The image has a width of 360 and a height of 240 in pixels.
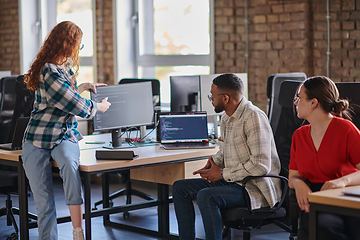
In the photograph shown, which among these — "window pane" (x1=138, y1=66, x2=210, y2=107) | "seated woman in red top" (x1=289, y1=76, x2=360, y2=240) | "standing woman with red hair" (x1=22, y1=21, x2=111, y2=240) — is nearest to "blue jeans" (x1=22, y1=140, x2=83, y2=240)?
"standing woman with red hair" (x1=22, y1=21, x2=111, y2=240)

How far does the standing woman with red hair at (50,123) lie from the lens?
2576 millimetres

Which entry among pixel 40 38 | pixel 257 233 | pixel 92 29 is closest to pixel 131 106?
pixel 257 233

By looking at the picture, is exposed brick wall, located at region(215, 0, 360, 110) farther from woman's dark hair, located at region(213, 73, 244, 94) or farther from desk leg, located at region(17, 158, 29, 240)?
desk leg, located at region(17, 158, 29, 240)

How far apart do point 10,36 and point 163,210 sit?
183 inches

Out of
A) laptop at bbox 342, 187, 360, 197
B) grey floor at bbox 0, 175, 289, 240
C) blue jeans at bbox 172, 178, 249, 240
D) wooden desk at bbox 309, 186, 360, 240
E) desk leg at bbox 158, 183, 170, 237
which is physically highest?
laptop at bbox 342, 187, 360, 197

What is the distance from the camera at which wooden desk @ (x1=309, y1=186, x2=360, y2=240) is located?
1.60 meters

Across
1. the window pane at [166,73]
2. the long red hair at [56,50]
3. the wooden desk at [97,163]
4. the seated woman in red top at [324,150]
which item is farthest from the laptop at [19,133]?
the window pane at [166,73]

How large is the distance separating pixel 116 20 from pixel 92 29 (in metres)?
0.53

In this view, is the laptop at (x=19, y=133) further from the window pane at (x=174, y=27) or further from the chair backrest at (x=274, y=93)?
the window pane at (x=174, y=27)

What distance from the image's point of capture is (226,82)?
2570mm

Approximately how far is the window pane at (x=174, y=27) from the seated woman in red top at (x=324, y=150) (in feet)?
11.0

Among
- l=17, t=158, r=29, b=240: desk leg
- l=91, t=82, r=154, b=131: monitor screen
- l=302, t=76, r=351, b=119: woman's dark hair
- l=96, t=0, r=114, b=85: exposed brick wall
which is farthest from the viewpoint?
l=96, t=0, r=114, b=85: exposed brick wall

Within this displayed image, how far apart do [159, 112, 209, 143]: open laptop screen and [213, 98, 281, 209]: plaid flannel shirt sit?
571mm

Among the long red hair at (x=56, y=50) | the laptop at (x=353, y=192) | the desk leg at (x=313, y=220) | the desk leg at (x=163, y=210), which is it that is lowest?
the desk leg at (x=163, y=210)
